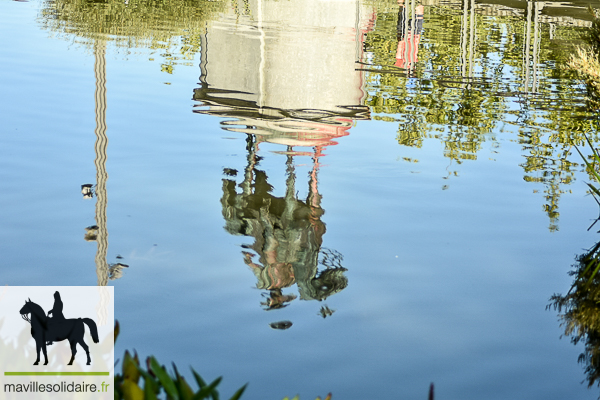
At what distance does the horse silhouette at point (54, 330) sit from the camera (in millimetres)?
2533

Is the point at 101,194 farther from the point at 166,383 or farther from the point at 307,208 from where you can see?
the point at 166,383

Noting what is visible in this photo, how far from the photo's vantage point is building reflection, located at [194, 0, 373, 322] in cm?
588

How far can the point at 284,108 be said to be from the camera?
1090 centimetres

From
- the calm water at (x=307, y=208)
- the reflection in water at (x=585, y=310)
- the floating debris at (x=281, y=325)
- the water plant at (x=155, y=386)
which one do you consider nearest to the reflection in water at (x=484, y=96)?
the calm water at (x=307, y=208)

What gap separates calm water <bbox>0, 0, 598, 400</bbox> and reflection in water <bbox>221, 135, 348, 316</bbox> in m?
0.03

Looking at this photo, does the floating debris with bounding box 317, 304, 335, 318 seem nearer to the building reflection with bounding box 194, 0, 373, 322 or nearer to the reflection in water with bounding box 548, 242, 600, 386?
the building reflection with bounding box 194, 0, 373, 322

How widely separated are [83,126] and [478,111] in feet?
19.0

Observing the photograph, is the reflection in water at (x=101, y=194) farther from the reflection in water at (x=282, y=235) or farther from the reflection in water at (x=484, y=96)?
the reflection in water at (x=484, y=96)

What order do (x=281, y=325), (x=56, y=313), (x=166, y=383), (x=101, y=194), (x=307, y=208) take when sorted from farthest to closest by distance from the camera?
1. (x=307, y=208)
2. (x=101, y=194)
3. (x=281, y=325)
4. (x=56, y=313)
5. (x=166, y=383)

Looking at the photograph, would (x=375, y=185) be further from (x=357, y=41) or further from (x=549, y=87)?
(x=357, y=41)

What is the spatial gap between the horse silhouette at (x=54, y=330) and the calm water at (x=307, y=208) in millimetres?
1620

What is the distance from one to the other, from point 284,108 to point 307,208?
13.3 ft

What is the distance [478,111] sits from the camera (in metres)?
11.1

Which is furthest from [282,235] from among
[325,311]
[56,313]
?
[56,313]
